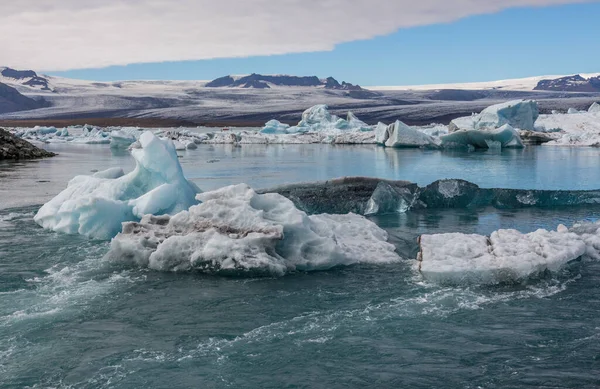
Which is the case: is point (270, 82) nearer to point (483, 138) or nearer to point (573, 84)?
point (573, 84)

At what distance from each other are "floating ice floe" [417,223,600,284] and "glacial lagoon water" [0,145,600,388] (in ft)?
0.47

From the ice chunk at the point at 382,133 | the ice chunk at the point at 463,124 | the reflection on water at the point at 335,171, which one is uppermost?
the ice chunk at the point at 463,124

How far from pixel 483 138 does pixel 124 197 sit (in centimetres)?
1856

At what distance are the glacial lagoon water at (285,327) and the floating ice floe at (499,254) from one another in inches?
5.7

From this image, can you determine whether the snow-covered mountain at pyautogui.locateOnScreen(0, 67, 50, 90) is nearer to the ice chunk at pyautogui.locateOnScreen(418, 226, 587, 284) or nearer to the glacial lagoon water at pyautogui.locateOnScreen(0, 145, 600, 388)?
the glacial lagoon water at pyautogui.locateOnScreen(0, 145, 600, 388)

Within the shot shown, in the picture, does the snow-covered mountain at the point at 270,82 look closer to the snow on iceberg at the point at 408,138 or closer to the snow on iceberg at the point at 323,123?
the snow on iceberg at the point at 323,123

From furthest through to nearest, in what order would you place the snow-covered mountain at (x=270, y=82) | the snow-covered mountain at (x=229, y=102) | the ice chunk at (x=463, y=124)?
A: 1. the snow-covered mountain at (x=270, y=82)
2. the snow-covered mountain at (x=229, y=102)
3. the ice chunk at (x=463, y=124)

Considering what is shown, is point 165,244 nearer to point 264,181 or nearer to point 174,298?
A: point 174,298

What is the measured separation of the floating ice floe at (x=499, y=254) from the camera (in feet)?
17.8

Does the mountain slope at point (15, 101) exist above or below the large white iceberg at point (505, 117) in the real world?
above

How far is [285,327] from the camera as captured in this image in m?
4.39

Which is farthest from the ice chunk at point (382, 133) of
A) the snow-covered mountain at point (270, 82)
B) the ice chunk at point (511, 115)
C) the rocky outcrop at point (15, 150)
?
the snow-covered mountain at point (270, 82)

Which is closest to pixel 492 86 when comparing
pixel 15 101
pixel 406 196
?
pixel 15 101

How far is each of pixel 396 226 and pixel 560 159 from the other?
12.2 m
